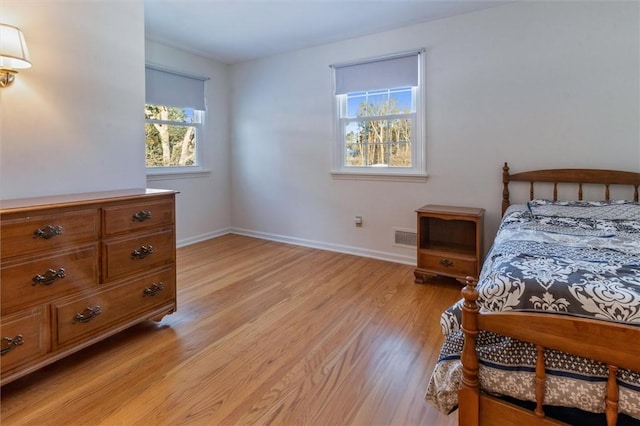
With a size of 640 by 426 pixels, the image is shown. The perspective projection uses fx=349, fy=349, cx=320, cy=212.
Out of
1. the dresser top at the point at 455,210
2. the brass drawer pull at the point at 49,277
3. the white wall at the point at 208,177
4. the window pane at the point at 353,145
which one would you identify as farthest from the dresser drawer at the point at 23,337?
the window pane at the point at 353,145

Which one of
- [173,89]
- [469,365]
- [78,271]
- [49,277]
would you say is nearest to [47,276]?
[49,277]

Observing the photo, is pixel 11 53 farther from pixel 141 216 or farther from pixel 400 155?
pixel 400 155

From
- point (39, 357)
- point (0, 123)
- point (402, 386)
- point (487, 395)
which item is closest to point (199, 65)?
point (0, 123)

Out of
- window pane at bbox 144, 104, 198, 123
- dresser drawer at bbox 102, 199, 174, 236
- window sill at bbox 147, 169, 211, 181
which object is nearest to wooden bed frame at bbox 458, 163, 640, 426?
dresser drawer at bbox 102, 199, 174, 236

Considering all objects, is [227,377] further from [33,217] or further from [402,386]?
[33,217]

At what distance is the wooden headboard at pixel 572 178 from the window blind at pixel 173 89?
3.60 meters

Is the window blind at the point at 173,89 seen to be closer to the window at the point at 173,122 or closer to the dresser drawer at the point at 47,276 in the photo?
the window at the point at 173,122

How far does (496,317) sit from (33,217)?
1969 mm

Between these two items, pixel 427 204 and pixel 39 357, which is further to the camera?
pixel 427 204

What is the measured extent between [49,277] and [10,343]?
0.31 metres

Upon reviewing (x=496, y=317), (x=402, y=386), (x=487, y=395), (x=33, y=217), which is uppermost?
(x=33, y=217)

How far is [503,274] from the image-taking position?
1213 mm

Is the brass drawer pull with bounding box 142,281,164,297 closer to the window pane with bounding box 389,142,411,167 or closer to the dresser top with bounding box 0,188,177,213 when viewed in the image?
the dresser top with bounding box 0,188,177,213

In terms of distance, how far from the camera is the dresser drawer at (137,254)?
1954 mm
